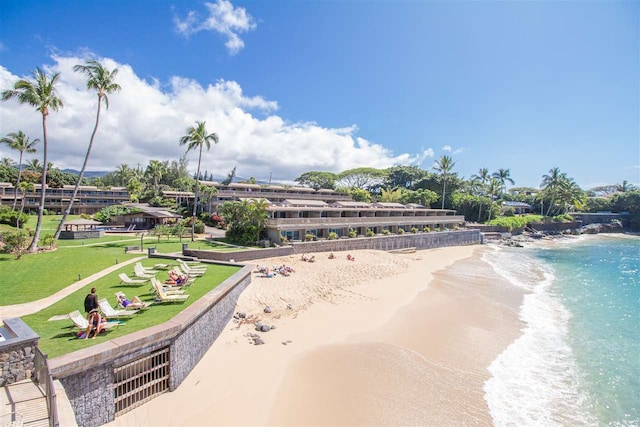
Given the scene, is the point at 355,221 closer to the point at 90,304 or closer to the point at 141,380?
the point at 90,304

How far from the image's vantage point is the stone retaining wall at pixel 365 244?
28.2 metres

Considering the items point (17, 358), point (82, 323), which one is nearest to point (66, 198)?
point (82, 323)

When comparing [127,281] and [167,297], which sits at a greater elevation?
[167,297]

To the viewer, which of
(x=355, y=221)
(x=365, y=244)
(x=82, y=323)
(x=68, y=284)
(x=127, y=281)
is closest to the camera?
(x=82, y=323)

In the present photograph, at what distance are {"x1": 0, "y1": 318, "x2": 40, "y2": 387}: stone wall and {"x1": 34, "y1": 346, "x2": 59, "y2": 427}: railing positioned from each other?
0.20 metres

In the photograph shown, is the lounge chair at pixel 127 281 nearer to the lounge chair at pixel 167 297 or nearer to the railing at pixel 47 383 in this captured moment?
the lounge chair at pixel 167 297

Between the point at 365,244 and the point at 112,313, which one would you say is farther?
the point at 365,244

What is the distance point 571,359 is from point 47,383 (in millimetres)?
20594

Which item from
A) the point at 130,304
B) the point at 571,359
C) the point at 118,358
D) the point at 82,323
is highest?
the point at 82,323

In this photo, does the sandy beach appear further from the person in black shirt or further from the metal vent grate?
the person in black shirt

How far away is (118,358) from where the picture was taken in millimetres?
9070

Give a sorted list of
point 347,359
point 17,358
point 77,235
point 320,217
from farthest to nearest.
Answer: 1. point 320,217
2. point 77,235
3. point 347,359
4. point 17,358

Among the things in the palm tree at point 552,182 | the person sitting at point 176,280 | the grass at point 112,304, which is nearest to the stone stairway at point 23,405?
the grass at point 112,304

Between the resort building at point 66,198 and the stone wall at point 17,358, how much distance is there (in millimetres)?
78090
